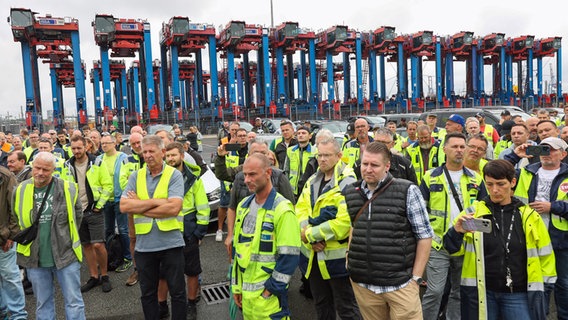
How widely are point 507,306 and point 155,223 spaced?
112 inches

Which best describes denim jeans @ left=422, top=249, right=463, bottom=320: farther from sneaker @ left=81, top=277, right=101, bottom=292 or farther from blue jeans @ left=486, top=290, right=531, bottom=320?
sneaker @ left=81, top=277, right=101, bottom=292

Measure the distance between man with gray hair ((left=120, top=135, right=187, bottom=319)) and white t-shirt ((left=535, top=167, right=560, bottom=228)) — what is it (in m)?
3.16

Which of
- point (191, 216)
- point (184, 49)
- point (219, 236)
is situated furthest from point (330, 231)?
A: point (184, 49)

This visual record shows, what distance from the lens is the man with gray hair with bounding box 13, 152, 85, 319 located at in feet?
12.4

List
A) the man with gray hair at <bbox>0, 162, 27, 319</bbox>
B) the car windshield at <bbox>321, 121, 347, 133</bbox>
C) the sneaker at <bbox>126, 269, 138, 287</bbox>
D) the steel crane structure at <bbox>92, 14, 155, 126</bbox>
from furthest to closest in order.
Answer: the steel crane structure at <bbox>92, 14, 155, 126</bbox>
the car windshield at <bbox>321, 121, 347, 133</bbox>
the sneaker at <bbox>126, 269, 138, 287</bbox>
the man with gray hair at <bbox>0, 162, 27, 319</bbox>

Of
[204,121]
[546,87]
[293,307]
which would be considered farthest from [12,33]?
[546,87]

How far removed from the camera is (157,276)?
383 cm

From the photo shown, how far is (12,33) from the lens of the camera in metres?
28.1

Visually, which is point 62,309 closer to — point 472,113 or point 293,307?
point 293,307

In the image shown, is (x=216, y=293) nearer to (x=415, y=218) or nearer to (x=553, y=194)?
(x=415, y=218)

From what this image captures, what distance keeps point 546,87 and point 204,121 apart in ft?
157

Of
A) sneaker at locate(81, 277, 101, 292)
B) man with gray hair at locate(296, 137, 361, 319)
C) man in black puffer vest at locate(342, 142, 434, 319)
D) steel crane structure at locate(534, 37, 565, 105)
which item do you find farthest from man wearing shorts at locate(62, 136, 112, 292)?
steel crane structure at locate(534, 37, 565, 105)

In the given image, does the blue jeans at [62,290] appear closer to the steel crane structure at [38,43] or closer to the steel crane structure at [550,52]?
the steel crane structure at [38,43]

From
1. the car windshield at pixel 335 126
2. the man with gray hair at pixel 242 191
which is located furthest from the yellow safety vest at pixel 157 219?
the car windshield at pixel 335 126
